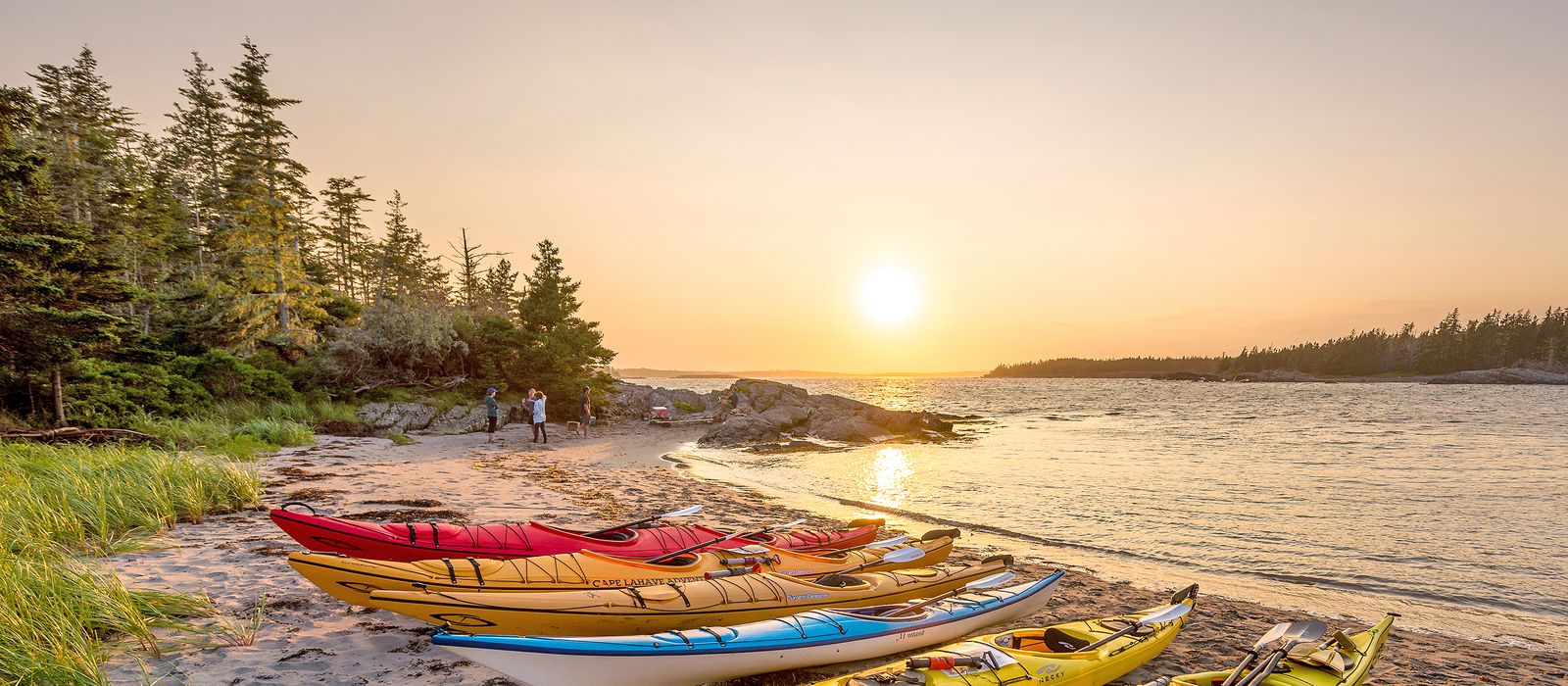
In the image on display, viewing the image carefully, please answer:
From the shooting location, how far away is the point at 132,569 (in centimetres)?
623

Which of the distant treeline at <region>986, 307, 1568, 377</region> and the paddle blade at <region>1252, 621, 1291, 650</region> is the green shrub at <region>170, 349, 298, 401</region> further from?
the distant treeline at <region>986, 307, 1568, 377</region>

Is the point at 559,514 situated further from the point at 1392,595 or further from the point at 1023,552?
the point at 1392,595

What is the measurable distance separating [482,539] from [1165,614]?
702 cm

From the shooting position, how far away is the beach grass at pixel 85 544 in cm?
393

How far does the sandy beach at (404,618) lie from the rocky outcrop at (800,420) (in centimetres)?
1332

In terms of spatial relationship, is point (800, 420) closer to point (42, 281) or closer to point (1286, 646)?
point (42, 281)

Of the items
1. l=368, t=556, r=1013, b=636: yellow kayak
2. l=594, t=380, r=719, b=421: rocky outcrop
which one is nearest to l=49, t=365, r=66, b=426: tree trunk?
l=368, t=556, r=1013, b=636: yellow kayak

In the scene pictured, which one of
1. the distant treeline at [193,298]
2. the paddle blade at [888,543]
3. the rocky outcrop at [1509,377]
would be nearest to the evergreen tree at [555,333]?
the distant treeline at [193,298]

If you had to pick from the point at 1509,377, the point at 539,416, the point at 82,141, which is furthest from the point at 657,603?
the point at 1509,377

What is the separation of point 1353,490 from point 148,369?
3421 centimetres

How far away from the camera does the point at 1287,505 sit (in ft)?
49.4

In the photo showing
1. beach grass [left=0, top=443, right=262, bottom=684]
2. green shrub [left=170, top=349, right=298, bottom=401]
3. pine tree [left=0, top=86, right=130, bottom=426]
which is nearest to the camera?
beach grass [left=0, top=443, right=262, bottom=684]

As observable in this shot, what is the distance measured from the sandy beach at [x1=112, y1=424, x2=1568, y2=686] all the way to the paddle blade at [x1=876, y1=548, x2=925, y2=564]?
1.57 meters

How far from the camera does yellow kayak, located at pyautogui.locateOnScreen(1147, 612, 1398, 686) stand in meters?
4.38
